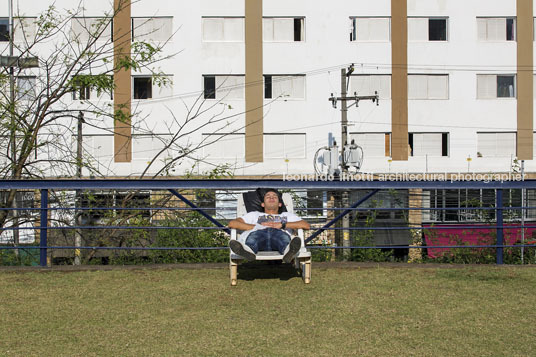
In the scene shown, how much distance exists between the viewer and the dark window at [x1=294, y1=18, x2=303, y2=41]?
24.9 metres

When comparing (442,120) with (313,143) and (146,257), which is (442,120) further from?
(146,257)

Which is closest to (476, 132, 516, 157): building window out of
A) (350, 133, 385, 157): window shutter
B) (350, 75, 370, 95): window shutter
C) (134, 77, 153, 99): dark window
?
(350, 133, 385, 157): window shutter

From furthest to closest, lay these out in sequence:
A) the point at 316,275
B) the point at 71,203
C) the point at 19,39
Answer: the point at 19,39 → the point at 71,203 → the point at 316,275

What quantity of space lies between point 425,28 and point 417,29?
367 mm

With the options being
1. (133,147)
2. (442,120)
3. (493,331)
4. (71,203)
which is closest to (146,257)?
(71,203)

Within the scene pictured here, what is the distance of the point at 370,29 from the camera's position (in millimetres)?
24922

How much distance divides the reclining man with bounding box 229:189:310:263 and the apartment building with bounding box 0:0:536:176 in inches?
705

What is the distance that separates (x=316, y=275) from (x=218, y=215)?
2.83 m

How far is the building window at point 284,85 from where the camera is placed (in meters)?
24.8

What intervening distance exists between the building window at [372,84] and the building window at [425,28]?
2133 millimetres

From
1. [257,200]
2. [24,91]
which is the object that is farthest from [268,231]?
[24,91]

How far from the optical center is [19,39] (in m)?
24.6

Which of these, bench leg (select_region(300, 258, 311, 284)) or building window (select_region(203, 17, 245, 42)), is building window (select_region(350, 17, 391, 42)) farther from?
bench leg (select_region(300, 258, 311, 284))

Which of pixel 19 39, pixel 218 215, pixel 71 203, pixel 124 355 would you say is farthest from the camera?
pixel 19 39
